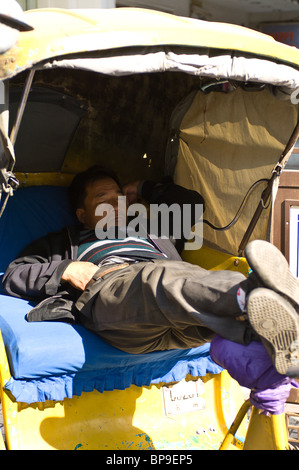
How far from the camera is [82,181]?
3377 millimetres

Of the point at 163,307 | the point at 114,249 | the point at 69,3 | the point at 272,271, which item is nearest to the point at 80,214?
the point at 114,249

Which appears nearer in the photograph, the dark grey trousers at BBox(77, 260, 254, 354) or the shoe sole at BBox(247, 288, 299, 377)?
the shoe sole at BBox(247, 288, 299, 377)

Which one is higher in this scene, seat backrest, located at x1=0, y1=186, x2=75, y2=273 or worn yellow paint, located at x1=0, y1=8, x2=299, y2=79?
worn yellow paint, located at x1=0, y1=8, x2=299, y2=79

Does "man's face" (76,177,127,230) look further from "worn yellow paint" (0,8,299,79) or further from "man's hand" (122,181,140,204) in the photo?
"worn yellow paint" (0,8,299,79)

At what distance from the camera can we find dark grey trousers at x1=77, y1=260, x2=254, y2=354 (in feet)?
6.44

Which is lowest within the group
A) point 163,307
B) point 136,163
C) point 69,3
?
point 163,307

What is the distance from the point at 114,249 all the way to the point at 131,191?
600 millimetres

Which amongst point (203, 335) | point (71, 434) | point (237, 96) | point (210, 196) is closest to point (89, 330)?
point (71, 434)

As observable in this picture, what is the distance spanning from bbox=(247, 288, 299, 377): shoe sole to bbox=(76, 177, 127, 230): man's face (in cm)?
156

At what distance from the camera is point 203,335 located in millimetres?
2271

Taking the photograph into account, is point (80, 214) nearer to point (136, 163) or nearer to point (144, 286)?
point (136, 163)

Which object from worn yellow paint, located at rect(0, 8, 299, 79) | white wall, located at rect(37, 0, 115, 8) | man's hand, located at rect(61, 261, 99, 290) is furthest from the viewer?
white wall, located at rect(37, 0, 115, 8)

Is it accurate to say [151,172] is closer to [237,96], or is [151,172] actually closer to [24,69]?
[237,96]

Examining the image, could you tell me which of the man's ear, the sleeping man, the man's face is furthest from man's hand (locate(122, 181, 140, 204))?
the man's ear
